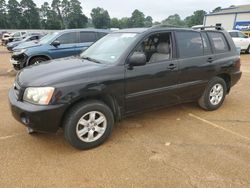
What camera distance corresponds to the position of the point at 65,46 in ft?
28.4

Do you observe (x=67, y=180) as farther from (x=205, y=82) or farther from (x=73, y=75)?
(x=205, y=82)

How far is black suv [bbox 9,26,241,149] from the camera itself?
10.2 feet

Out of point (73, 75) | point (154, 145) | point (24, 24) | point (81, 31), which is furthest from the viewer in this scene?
point (24, 24)

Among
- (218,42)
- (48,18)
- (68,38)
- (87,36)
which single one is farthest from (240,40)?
(48,18)

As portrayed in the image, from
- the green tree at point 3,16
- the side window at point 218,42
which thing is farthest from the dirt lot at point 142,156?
the green tree at point 3,16

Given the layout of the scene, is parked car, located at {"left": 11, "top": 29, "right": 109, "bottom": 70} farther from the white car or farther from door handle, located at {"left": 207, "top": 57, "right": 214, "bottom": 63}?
the white car

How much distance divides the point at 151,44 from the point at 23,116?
96.1 inches

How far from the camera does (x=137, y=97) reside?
12.4 feet

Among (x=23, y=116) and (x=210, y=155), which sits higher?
(x=23, y=116)

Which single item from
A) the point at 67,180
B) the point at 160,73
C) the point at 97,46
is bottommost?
the point at 67,180

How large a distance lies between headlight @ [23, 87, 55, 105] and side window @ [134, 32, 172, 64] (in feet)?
5.75

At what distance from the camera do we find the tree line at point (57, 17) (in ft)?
244

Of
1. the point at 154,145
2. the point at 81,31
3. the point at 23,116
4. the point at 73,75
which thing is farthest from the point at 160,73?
the point at 81,31

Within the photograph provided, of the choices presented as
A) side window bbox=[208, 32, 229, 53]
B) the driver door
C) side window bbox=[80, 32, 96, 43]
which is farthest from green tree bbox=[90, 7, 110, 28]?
the driver door
